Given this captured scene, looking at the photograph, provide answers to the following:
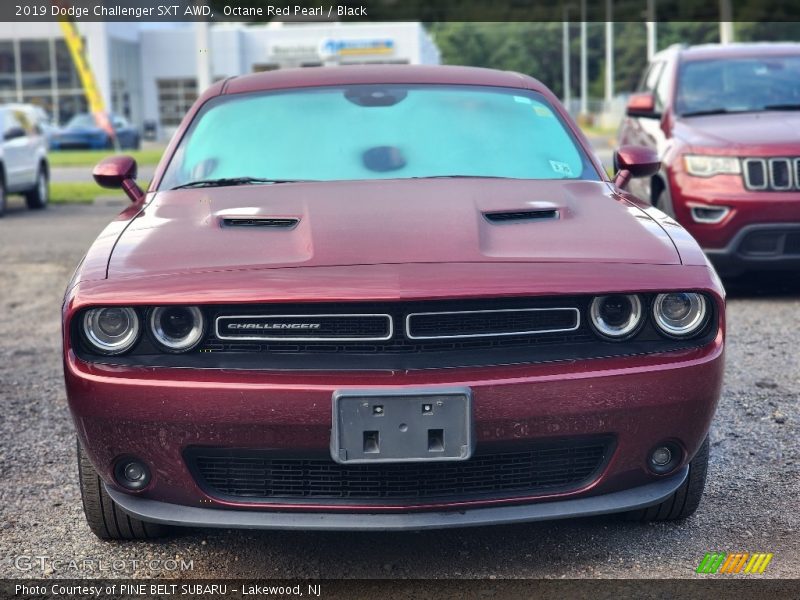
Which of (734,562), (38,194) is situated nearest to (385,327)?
(734,562)

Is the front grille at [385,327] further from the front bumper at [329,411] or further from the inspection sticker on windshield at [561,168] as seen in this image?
the inspection sticker on windshield at [561,168]

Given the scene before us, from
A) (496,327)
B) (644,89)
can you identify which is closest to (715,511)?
(496,327)

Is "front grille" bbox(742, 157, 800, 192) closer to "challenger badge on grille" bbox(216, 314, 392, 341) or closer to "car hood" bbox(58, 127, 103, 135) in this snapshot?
"challenger badge on grille" bbox(216, 314, 392, 341)

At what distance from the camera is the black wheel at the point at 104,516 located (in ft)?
10.9

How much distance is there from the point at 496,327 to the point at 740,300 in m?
5.03

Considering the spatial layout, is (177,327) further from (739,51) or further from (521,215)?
(739,51)

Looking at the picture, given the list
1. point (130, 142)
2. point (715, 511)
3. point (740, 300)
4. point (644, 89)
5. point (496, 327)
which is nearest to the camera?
point (496, 327)

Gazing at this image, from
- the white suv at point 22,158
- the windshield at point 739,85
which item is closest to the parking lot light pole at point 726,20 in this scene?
the white suv at point 22,158

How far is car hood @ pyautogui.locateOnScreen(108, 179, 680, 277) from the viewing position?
3.12 m

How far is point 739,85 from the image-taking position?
8438 mm

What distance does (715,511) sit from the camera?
3.65m

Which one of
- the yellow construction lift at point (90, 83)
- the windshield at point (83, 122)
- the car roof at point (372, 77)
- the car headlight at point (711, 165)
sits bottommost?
the windshield at point (83, 122)

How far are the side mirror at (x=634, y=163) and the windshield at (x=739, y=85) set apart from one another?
3.83m

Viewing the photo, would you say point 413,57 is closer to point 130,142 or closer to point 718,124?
point 130,142
